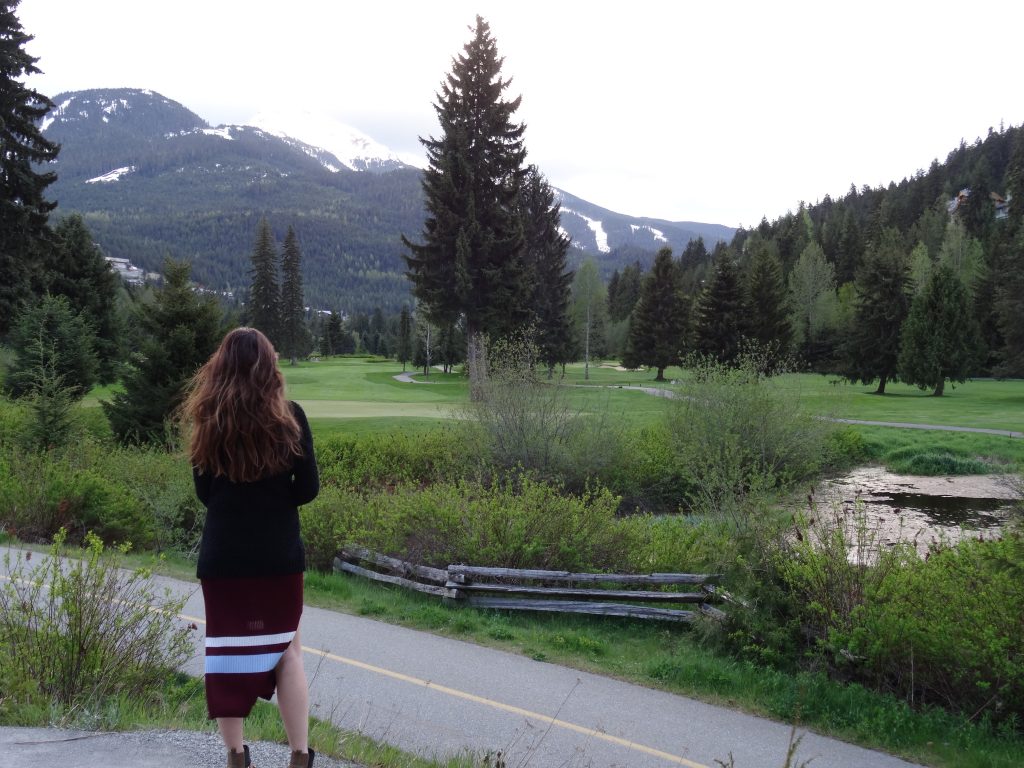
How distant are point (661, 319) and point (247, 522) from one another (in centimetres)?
5121

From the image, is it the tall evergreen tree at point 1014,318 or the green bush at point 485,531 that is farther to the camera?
the tall evergreen tree at point 1014,318

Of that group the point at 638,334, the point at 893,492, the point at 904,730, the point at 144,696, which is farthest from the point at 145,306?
the point at 638,334

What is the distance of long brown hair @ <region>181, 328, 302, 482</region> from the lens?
138 inches

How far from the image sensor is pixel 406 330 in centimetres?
8594

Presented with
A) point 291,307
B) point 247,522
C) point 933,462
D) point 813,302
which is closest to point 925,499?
point 933,462

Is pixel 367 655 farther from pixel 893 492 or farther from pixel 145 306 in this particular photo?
pixel 893 492

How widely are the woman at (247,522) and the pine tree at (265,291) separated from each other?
70.0 metres

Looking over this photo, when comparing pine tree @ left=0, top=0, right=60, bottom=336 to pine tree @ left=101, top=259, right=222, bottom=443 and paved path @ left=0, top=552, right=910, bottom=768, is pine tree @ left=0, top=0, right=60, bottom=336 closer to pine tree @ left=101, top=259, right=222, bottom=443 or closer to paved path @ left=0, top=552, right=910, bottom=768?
pine tree @ left=101, top=259, right=222, bottom=443

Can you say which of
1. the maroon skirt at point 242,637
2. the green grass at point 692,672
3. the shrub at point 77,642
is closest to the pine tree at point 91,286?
the green grass at point 692,672

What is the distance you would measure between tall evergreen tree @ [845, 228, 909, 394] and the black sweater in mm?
45362

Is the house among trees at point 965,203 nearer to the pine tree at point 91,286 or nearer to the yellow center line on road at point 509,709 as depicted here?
the pine tree at point 91,286

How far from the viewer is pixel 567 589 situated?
31.6 feet

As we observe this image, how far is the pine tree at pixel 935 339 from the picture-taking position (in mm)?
39531

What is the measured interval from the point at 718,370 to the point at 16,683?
19090 mm
